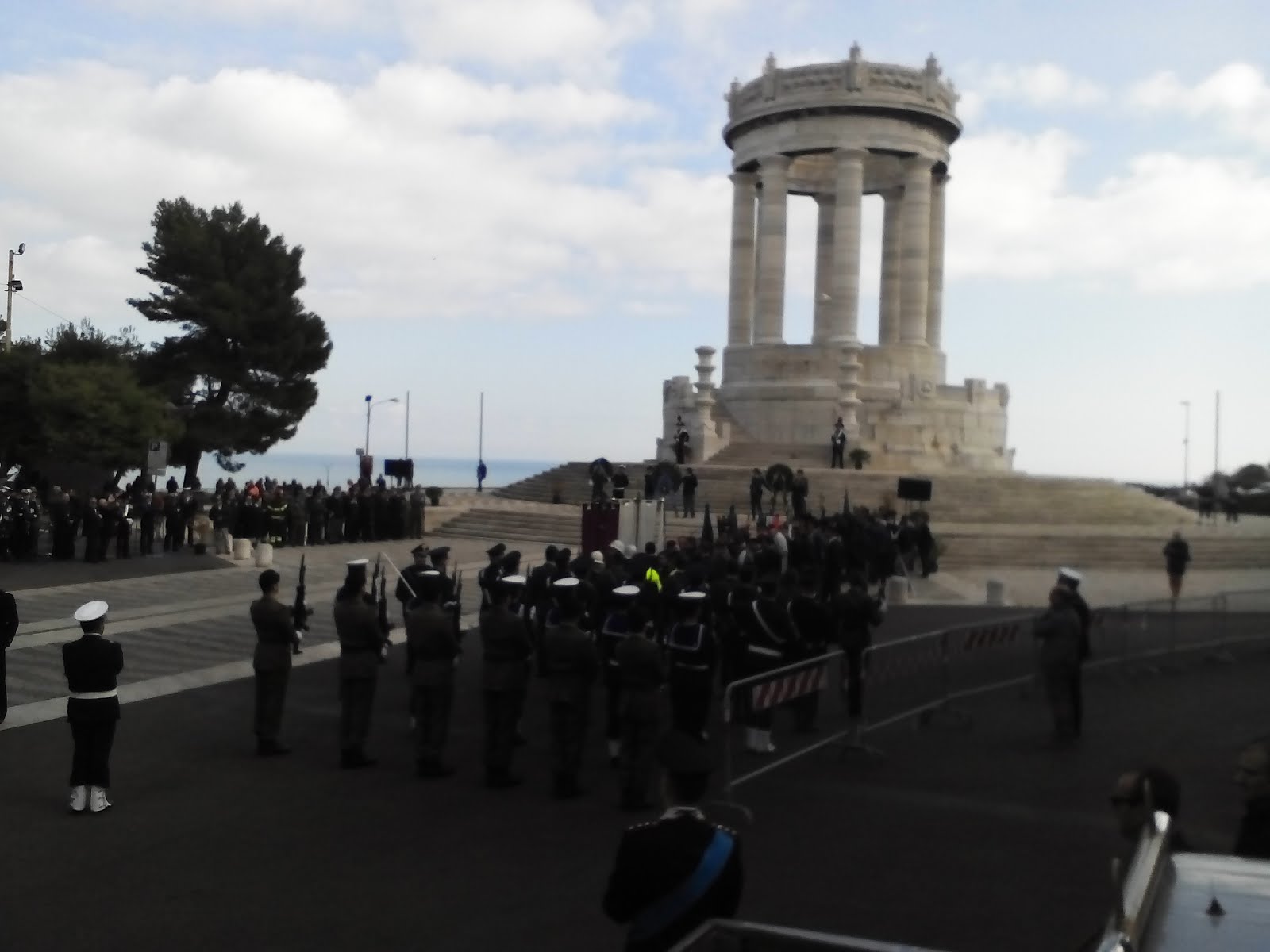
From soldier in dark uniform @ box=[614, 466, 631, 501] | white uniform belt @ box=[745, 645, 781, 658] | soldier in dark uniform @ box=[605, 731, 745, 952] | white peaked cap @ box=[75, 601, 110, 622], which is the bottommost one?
white uniform belt @ box=[745, 645, 781, 658]

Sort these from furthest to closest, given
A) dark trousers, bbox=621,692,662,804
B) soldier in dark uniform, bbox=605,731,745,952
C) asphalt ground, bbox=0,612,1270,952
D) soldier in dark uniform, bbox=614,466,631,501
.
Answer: soldier in dark uniform, bbox=614,466,631,501 < dark trousers, bbox=621,692,662,804 < asphalt ground, bbox=0,612,1270,952 < soldier in dark uniform, bbox=605,731,745,952

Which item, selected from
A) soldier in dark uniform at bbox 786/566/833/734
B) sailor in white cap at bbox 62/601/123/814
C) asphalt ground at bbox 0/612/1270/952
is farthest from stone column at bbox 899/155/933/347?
sailor in white cap at bbox 62/601/123/814

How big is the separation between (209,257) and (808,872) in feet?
129

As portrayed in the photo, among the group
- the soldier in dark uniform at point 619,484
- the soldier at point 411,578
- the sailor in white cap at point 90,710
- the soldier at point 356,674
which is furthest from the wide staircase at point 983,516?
the sailor in white cap at point 90,710

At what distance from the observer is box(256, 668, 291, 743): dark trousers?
9586mm

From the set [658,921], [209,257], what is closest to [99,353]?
[209,257]

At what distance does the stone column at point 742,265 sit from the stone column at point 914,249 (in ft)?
20.5

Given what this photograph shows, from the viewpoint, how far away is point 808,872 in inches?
271

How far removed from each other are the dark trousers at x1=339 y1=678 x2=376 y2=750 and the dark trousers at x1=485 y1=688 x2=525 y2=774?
1124mm

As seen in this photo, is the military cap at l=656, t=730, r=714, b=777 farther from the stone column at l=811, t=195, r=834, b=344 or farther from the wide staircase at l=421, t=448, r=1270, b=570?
the stone column at l=811, t=195, r=834, b=344

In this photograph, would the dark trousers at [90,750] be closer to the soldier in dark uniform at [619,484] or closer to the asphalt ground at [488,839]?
the asphalt ground at [488,839]

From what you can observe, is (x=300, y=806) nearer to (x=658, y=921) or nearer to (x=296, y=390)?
(x=658, y=921)

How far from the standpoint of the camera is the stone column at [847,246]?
44.9 metres

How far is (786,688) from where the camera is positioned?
9664mm
